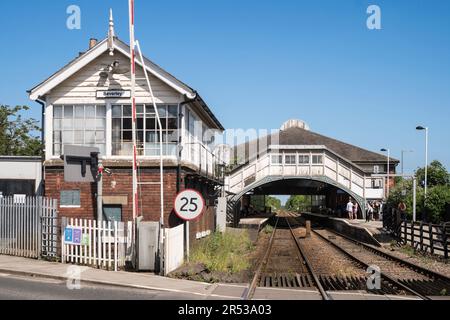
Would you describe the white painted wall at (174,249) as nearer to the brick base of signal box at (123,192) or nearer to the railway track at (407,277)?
the brick base of signal box at (123,192)

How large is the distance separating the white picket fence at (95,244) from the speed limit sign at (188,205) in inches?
60.0

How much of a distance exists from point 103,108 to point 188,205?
20.1ft

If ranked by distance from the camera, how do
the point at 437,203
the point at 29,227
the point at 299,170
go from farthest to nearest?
the point at 299,170 < the point at 437,203 < the point at 29,227

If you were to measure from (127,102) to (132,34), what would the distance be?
10.9 ft

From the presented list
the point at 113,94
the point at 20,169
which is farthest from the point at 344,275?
the point at 20,169

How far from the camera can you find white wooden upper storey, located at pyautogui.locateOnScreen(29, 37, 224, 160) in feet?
61.5

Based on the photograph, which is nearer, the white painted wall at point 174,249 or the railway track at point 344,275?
the railway track at point 344,275

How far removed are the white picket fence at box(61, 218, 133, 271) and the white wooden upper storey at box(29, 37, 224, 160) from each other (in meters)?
3.87

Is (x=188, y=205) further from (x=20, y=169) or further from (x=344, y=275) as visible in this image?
(x=20, y=169)

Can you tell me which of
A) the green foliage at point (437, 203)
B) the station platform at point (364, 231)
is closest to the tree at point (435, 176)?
the station platform at point (364, 231)

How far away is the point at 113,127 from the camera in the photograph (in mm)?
19094

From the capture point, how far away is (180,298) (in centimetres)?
1117

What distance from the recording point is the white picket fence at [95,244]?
14.9m

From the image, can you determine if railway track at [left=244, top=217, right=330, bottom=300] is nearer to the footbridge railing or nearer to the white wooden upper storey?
the white wooden upper storey
